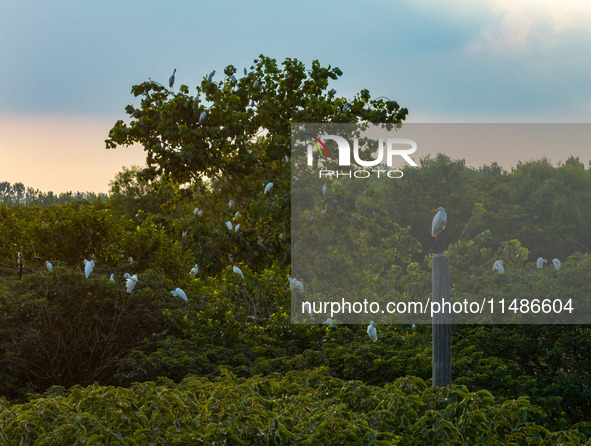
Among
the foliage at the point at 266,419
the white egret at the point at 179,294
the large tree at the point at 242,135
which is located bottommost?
the foliage at the point at 266,419

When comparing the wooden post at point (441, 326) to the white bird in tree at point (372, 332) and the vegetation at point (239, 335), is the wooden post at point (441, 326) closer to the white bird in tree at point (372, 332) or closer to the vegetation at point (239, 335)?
the vegetation at point (239, 335)

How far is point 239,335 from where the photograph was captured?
29.7 ft

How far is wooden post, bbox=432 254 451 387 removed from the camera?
19.7 ft

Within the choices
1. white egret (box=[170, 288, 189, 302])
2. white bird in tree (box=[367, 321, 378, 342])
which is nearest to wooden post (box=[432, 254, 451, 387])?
white bird in tree (box=[367, 321, 378, 342])

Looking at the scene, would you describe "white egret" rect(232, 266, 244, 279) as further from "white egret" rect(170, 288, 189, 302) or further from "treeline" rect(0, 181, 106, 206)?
"treeline" rect(0, 181, 106, 206)

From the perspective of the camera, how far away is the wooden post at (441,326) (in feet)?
19.7

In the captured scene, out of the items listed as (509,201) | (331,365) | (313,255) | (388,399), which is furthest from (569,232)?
(388,399)

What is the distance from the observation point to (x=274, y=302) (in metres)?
10.5

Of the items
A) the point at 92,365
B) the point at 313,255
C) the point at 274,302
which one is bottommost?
the point at 92,365

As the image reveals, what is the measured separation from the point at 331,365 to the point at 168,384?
2.22 metres

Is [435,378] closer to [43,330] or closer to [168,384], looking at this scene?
[168,384]

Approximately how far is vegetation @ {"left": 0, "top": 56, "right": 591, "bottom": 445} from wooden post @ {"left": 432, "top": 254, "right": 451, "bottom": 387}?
A: 0.80ft

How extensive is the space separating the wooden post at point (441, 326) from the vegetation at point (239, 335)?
0.24 metres

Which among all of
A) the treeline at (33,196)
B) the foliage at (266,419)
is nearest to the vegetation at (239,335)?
the foliage at (266,419)
